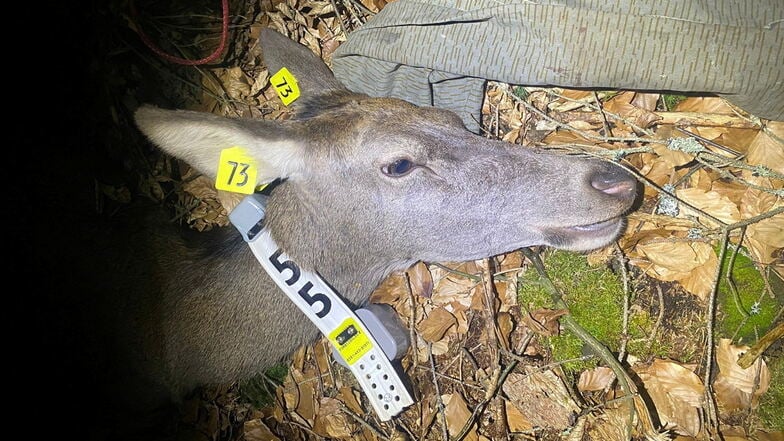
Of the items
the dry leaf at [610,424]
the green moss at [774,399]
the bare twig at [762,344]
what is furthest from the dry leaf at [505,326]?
the green moss at [774,399]

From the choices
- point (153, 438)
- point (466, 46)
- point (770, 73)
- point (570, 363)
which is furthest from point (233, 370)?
point (770, 73)

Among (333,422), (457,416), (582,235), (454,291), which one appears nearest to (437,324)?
(454,291)

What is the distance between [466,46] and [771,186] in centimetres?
200

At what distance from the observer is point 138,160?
5215 mm

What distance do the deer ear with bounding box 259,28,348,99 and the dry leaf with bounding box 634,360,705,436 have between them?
106 inches

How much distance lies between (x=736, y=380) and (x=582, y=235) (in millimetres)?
1267

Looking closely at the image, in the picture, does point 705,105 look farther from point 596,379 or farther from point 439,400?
point 439,400

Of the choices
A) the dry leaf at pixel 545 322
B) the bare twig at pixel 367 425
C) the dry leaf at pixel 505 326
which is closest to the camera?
the dry leaf at pixel 545 322

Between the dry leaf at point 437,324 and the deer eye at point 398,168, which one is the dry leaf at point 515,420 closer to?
the dry leaf at point 437,324

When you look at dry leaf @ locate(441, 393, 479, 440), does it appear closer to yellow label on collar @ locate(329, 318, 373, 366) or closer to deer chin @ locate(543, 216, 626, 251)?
yellow label on collar @ locate(329, 318, 373, 366)

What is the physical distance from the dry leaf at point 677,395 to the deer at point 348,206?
3.03 ft

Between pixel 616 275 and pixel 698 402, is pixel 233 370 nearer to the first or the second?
pixel 616 275

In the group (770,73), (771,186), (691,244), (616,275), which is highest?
(770,73)

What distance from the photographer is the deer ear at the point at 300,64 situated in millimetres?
3611
